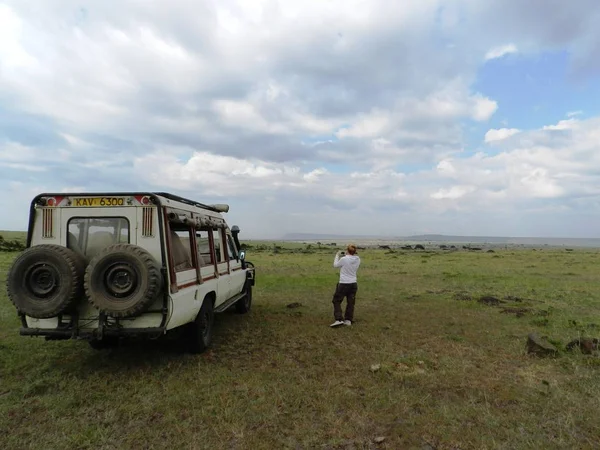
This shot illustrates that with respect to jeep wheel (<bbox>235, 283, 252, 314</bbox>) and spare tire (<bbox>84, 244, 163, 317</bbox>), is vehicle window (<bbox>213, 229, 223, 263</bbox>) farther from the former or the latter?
spare tire (<bbox>84, 244, 163, 317</bbox>)

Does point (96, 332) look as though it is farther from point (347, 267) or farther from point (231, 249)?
point (347, 267)

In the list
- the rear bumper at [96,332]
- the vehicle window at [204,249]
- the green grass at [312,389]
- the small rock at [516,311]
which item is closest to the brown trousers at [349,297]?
the green grass at [312,389]

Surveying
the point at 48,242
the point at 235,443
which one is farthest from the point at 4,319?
the point at 235,443

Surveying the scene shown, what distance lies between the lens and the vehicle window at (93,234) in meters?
6.52

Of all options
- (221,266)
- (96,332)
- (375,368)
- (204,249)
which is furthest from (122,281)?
(375,368)

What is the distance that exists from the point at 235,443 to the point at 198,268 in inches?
A: 140

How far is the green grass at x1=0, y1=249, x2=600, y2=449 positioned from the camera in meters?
4.55

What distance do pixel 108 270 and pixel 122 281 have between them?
236 mm

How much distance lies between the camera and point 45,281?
6.09 m

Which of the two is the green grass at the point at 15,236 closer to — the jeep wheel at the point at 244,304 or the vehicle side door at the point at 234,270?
the jeep wheel at the point at 244,304

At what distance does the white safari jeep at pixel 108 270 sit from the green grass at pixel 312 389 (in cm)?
77

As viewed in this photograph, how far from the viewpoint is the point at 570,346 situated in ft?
24.7

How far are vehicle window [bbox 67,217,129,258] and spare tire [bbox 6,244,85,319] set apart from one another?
436 mm

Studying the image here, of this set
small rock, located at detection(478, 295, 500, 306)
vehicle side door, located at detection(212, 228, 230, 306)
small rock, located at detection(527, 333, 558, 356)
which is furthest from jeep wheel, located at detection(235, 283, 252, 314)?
small rock, located at detection(478, 295, 500, 306)
